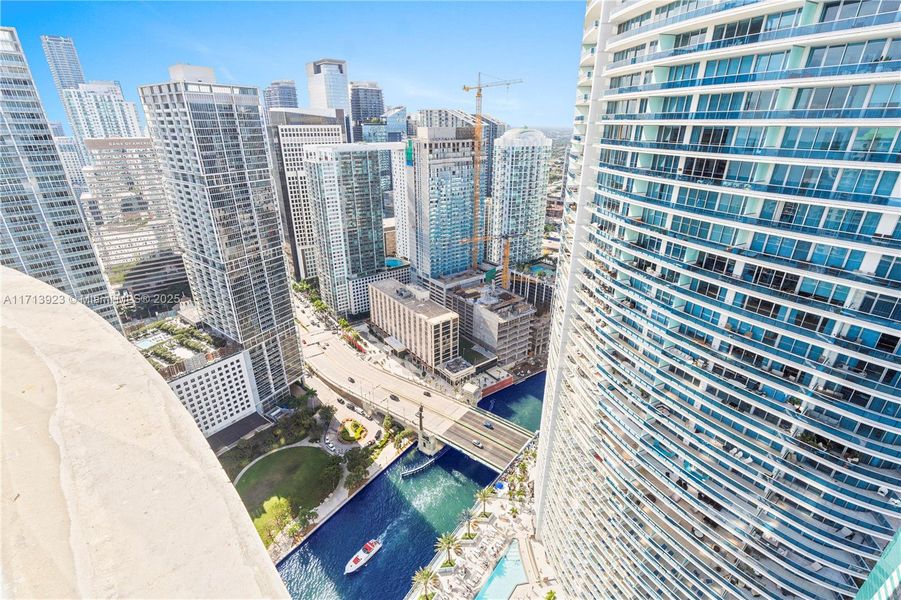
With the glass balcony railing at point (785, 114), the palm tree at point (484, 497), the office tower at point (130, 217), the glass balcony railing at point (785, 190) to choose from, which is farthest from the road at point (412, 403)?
the glass balcony railing at point (785, 114)

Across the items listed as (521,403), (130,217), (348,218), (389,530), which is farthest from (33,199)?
(521,403)

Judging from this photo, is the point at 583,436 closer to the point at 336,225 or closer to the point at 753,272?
the point at 753,272

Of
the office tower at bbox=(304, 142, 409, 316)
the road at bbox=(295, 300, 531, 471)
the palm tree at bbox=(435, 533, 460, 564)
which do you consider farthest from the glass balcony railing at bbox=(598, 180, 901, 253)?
the office tower at bbox=(304, 142, 409, 316)

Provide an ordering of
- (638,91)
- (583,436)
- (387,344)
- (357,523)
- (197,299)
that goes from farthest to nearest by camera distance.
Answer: (387,344), (197,299), (357,523), (583,436), (638,91)

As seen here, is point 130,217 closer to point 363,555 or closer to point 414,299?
point 414,299

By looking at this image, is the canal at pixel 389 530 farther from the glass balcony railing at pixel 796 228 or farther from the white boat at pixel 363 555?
the glass balcony railing at pixel 796 228

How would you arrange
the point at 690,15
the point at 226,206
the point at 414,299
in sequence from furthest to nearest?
the point at 414,299
the point at 226,206
the point at 690,15

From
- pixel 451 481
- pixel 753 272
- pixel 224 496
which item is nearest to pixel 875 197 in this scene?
pixel 753 272
